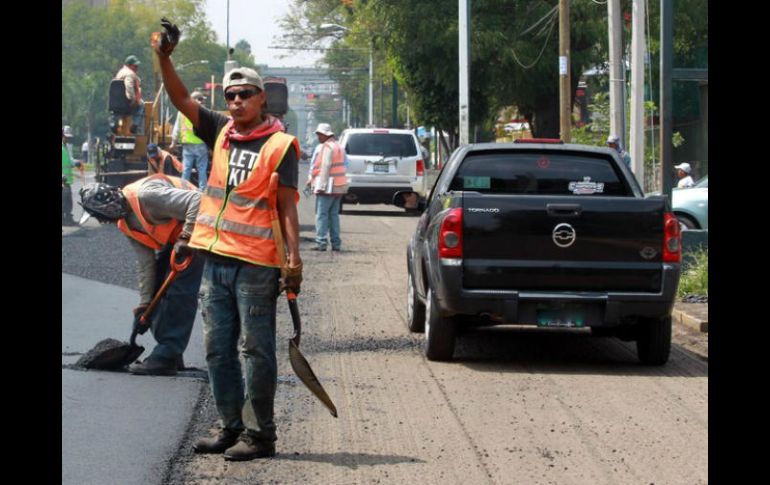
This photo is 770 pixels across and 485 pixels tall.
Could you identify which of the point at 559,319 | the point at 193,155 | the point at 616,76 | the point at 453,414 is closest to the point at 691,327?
the point at 559,319

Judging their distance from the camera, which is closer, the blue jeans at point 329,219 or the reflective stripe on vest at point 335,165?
the blue jeans at point 329,219

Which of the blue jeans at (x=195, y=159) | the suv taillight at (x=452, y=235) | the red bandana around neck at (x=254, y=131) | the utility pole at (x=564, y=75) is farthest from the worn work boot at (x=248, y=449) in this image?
the utility pole at (x=564, y=75)

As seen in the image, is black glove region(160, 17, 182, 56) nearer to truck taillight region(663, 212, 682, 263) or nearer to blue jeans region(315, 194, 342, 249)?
truck taillight region(663, 212, 682, 263)

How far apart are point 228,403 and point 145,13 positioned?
338 feet

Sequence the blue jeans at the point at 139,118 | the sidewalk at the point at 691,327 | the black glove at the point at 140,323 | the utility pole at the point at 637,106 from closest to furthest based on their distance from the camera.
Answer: the black glove at the point at 140,323 < the sidewalk at the point at 691,327 < the utility pole at the point at 637,106 < the blue jeans at the point at 139,118

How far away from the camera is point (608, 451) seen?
24.3 ft

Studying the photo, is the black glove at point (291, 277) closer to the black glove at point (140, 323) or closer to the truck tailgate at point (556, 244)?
the black glove at point (140, 323)

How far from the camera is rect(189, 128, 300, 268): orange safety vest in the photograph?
7176mm

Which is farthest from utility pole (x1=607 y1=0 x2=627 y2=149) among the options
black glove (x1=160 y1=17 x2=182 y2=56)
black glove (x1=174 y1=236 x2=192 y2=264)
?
black glove (x1=160 y1=17 x2=182 y2=56)

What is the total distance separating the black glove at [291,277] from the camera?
23.2 ft

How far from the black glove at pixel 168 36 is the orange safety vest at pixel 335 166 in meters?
13.7
